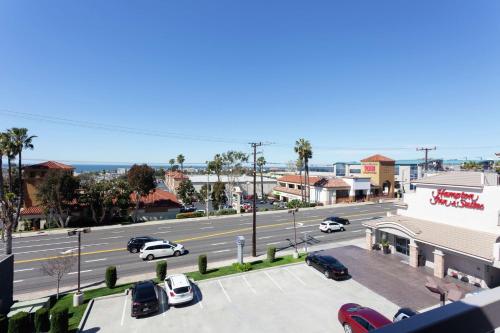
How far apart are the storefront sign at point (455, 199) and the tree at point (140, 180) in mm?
42828

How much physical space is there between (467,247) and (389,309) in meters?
8.58

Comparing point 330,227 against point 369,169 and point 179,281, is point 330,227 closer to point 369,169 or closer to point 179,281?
point 179,281

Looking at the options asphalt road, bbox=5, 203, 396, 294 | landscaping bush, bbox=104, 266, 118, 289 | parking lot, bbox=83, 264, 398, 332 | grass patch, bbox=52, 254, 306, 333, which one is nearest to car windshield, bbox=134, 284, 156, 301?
parking lot, bbox=83, 264, 398, 332

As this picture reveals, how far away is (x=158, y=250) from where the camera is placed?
30641 mm

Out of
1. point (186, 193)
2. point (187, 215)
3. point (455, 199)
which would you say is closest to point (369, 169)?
point (186, 193)

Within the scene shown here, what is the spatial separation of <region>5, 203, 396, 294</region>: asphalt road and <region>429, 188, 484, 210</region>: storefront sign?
1304 centimetres

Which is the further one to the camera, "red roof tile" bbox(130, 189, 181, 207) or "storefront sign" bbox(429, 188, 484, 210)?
"red roof tile" bbox(130, 189, 181, 207)

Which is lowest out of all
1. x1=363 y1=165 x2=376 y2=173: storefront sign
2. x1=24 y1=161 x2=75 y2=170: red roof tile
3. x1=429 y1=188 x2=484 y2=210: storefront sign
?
x1=429 y1=188 x2=484 y2=210: storefront sign

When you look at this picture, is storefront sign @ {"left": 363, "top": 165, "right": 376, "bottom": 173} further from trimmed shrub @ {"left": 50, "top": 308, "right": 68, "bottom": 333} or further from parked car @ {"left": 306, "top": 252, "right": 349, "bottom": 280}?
trimmed shrub @ {"left": 50, "top": 308, "right": 68, "bottom": 333}

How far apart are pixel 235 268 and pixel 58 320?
14.1m

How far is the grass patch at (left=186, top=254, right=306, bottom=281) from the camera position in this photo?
25197 millimetres

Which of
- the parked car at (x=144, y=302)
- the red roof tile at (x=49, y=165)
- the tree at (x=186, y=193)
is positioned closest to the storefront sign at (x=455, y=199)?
the parked car at (x=144, y=302)

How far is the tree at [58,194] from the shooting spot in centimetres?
4516

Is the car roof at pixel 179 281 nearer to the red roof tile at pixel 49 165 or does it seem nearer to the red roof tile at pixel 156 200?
the red roof tile at pixel 156 200
